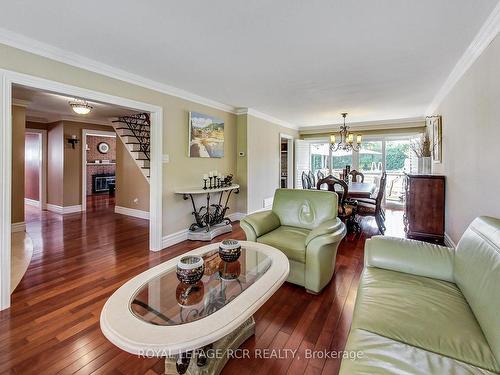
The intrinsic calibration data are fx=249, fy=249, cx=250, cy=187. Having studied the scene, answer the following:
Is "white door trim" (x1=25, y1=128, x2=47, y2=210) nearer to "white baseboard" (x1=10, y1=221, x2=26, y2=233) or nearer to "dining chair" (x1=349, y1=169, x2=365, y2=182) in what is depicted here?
"white baseboard" (x1=10, y1=221, x2=26, y2=233)

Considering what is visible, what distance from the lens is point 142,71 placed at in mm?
3088

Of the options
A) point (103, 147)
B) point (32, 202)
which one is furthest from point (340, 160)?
point (32, 202)

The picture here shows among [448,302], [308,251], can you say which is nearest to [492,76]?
[448,302]

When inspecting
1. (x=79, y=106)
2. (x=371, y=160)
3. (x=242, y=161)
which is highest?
(x=79, y=106)

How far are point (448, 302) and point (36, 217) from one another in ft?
23.4

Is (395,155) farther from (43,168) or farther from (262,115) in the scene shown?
(43,168)

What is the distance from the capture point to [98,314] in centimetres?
203

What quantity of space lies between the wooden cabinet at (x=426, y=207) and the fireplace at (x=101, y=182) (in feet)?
30.0

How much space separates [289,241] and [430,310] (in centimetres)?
133

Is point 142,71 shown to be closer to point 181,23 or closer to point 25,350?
point 181,23

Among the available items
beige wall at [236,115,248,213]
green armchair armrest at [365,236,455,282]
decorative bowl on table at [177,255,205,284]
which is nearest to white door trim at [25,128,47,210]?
beige wall at [236,115,248,213]

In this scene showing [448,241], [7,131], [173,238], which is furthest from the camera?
[173,238]

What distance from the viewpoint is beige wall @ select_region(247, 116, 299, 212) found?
5332mm

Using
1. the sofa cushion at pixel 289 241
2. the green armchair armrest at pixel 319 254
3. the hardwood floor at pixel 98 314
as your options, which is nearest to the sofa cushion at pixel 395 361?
the hardwood floor at pixel 98 314
